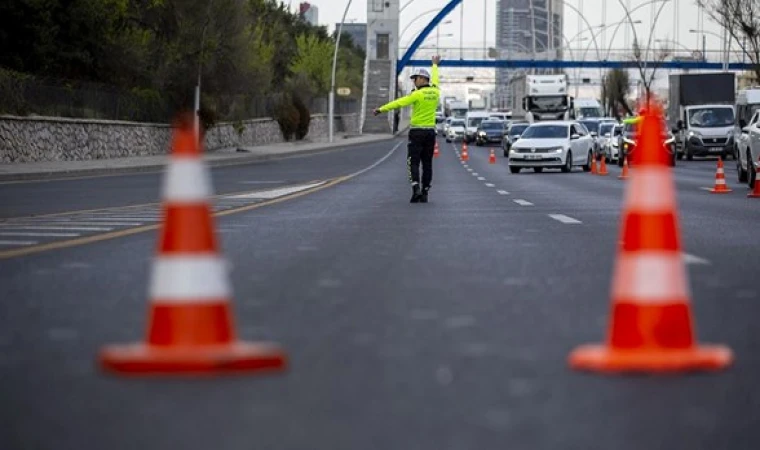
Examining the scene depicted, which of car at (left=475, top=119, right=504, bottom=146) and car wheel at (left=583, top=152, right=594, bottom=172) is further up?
car at (left=475, top=119, right=504, bottom=146)

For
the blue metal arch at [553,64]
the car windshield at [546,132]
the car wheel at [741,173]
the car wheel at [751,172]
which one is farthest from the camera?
the blue metal arch at [553,64]

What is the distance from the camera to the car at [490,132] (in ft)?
308

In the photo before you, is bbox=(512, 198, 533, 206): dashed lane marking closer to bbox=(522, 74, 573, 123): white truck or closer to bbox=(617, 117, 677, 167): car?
bbox=(617, 117, 677, 167): car

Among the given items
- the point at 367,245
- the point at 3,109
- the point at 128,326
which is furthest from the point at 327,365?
the point at 3,109

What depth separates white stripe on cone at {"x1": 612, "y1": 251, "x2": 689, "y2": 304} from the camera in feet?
20.4

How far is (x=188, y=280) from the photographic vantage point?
6152 mm

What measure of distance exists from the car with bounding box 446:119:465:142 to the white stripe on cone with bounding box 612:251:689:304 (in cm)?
10413

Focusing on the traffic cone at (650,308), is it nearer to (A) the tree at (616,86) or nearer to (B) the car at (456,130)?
(B) the car at (456,130)

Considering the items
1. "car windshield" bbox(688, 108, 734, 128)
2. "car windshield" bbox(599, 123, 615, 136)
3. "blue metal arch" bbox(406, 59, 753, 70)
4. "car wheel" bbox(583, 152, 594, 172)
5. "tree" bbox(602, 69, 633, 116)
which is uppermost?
"blue metal arch" bbox(406, 59, 753, 70)

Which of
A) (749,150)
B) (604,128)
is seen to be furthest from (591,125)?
(749,150)

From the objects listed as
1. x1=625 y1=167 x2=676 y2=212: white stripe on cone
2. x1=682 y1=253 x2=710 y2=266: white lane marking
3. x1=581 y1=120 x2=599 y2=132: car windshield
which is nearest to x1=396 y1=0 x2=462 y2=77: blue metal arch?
x1=581 y1=120 x2=599 y2=132: car windshield

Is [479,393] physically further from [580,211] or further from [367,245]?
[580,211]

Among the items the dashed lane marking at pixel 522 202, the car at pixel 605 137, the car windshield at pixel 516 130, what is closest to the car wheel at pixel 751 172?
the dashed lane marking at pixel 522 202

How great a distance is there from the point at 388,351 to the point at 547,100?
277ft
